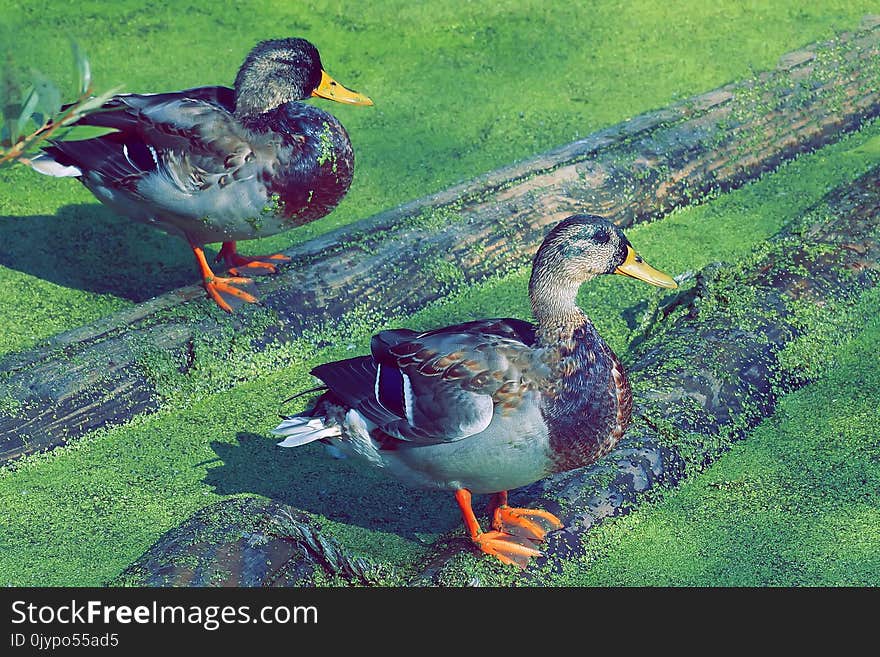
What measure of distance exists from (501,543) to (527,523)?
11 cm

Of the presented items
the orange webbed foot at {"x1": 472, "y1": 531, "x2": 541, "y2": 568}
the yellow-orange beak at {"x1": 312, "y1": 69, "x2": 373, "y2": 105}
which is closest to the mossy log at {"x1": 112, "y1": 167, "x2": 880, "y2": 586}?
the orange webbed foot at {"x1": 472, "y1": 531, "x2": 541, "y2": 568}

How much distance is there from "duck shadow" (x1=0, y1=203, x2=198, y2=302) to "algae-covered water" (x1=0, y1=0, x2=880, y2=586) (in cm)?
1

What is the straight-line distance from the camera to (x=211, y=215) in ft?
11.6

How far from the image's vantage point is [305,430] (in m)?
2.71

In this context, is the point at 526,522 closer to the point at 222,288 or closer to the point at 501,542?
the point at 501,542

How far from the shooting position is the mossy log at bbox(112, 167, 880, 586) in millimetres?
2186

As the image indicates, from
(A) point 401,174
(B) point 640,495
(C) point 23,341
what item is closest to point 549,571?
(B) point 640,495

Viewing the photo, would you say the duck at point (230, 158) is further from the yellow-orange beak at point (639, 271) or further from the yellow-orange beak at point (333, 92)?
the yellow-orange beak at point (639, 271)

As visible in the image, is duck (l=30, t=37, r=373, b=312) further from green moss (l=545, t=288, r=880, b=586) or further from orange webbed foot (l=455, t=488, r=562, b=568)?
green moss (l=545, t=288, r=880, b=586)

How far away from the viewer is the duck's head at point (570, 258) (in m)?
2.64

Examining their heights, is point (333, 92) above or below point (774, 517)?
above

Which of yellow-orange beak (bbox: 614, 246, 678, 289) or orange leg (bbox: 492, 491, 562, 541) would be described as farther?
yellow-orange beak (bbox: 614, 246, 678, 289)

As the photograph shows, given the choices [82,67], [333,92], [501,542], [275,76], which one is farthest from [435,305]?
[82,67]

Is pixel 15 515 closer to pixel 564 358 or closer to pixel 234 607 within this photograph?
pixel 234 607
